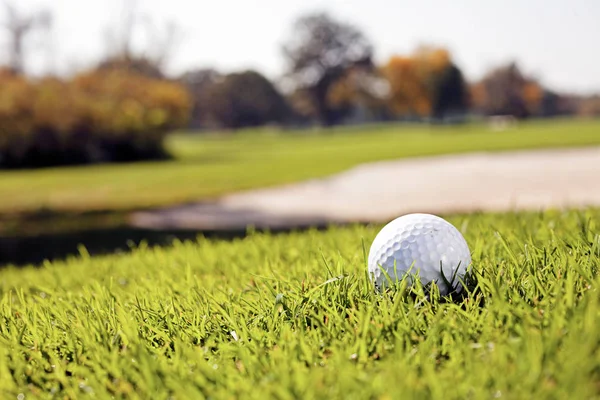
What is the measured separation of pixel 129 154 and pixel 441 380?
82.6ft

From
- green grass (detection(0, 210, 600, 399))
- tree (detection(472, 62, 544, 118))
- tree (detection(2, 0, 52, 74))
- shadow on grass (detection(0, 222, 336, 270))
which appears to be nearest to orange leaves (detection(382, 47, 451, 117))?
tree (detection(472, 62, 544, 118))

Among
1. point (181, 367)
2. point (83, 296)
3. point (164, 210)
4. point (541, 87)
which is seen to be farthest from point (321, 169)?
point (541, 87)

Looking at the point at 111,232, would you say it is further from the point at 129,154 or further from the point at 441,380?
the point at 129,154

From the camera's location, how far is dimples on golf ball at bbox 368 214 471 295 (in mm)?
2561

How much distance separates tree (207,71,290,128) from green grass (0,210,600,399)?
70.9 meters

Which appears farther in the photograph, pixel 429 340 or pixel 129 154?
pixel 129 154

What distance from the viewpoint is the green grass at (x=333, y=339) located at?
1.68 m

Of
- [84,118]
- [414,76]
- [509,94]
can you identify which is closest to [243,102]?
[414,76]

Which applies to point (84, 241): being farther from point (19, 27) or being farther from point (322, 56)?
point (322, 56)

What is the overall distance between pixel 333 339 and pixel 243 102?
7219 cm

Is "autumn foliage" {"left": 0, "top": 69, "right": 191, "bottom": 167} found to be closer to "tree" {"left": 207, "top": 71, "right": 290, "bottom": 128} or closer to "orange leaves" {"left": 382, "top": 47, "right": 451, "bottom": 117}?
"tree" {"left": 207, "top": 71, "right": 290, "bottom": 128}

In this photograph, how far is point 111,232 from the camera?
8.53m

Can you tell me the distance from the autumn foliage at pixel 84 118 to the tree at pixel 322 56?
47409 millimetres

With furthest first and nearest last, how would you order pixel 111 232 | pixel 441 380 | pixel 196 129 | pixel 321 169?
pixel 196 129 < pixel 321 169 < pixel 111 232 < pixel 441 380
